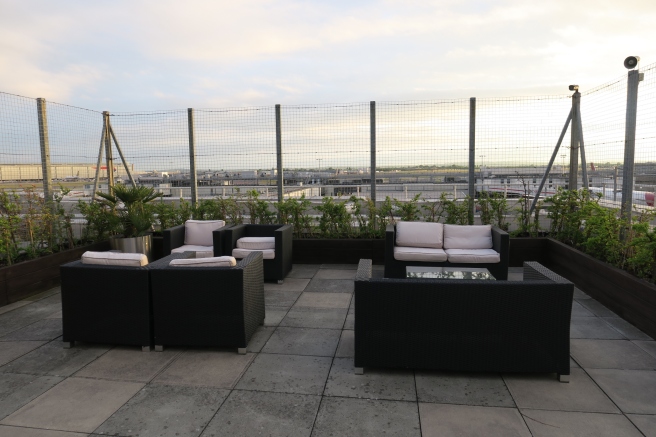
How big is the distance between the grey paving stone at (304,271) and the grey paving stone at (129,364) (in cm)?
283

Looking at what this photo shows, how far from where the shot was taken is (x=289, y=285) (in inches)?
227

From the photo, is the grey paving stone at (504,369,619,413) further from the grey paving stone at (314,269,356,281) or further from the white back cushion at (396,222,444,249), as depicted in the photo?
the grey paving stone at (314,269,356,281)

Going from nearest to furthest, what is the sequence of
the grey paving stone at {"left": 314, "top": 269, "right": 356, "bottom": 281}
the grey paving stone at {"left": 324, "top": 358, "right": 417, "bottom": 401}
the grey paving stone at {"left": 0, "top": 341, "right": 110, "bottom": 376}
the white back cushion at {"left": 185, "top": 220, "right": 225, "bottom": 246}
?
the grey paving stone at {"left": 324, "top": 358, "right": 417, "bottom": 401} → the grey paving stone at {"left": 0, "top": 341, "right": 110, "bottom": 376} → the grey paving stone at {"left": 314, "top": 269, "right": 356, "bottom": 281} → the white back cushion at {"left": 185, "top": 220, "right": 225, "bottom": 246}

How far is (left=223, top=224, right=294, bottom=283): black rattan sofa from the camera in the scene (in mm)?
5844

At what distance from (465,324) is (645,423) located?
1071 millimetres

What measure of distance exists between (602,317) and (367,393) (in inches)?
112

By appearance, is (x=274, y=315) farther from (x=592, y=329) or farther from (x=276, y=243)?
(x=592, y=329)

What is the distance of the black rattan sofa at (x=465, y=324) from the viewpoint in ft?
9.61

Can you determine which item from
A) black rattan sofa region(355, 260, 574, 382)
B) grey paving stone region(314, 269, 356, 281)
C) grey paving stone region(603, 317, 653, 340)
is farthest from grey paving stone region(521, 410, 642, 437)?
grey paving stone region(314, 269, 356, 281)

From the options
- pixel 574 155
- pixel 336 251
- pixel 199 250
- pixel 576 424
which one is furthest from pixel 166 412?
pixel 574 155

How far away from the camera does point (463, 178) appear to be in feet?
24.8

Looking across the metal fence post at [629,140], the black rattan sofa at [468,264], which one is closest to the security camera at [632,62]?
the metal fence post at [629,140]

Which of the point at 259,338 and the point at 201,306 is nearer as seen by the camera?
the point at 201,306

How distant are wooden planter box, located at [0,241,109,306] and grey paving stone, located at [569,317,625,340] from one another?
18.9ft
